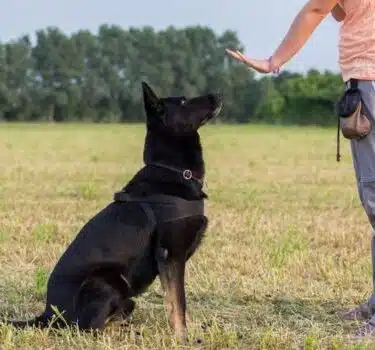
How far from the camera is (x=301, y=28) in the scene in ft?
15.6

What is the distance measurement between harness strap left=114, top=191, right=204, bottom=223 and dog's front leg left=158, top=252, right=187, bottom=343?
269mm

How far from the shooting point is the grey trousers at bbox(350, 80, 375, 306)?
466 cm

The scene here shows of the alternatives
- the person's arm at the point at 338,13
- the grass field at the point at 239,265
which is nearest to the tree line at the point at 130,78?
the grass field at the point at 239,265

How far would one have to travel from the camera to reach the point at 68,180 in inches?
612

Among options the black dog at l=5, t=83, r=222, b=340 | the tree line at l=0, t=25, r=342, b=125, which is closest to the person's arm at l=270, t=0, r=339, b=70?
the black dog at l=5, t=83, r=222, b=340

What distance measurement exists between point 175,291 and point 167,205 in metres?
0.53

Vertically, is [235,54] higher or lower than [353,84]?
higher

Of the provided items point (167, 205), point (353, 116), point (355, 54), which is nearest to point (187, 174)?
point (167, 205)

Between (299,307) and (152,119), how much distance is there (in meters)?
1.80

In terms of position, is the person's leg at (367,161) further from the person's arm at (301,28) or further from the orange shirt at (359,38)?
the person's arm at (301,28)

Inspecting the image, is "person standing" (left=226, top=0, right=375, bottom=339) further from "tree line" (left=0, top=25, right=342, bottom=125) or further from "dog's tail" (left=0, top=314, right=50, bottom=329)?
"tree line" (left=0, top=25, right=342, bottom=125)

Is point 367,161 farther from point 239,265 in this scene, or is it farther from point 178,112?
point 239,265

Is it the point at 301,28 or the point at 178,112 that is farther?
the point at 178,112

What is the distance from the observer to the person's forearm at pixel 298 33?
470 centimetres
